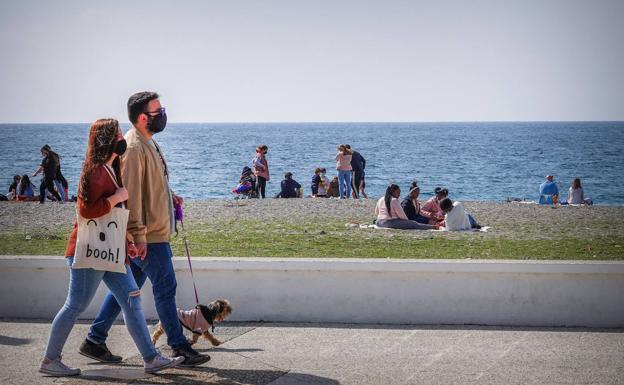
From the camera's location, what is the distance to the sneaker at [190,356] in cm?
591

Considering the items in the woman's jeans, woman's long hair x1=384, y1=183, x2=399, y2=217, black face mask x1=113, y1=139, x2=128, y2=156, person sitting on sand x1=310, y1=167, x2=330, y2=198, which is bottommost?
person sitting on sand x1=310, y1=167, x2=330, y2=198

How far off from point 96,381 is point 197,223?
955 cm

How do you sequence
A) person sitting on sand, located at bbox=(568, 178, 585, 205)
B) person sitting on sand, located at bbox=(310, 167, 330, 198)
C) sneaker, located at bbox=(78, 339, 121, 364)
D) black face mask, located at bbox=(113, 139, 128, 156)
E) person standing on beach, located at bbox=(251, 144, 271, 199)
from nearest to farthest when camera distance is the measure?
black face mask, located at bbox=(113, 139, 128, 156) < sneaker, located at bbox=(78, 339, 121, 364) < person sitting on sand, located at bbox=(568, 178, 585, 205) < person standing on beach, located at bbox=(251, 144, 271, 199) < person sitting on sand, located at bbox=(310, 167, 330, 198)

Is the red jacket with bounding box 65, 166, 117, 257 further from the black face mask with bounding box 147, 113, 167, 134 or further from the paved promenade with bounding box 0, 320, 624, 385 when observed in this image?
the paved promenade with bounding box 0, 320, 624, 385

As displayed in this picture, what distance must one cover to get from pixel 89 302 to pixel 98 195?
28.4 inches

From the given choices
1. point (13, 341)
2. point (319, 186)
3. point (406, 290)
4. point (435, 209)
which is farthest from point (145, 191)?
point (319, 186)

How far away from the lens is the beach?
1065cm

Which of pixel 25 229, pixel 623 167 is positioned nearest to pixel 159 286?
pixel 25 229

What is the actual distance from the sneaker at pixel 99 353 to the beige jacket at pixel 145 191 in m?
0.87

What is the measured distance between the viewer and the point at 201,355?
5957mm

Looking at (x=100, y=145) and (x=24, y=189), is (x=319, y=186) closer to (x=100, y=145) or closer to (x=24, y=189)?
(x=24, y=189)

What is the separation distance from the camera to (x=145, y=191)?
5809 mm

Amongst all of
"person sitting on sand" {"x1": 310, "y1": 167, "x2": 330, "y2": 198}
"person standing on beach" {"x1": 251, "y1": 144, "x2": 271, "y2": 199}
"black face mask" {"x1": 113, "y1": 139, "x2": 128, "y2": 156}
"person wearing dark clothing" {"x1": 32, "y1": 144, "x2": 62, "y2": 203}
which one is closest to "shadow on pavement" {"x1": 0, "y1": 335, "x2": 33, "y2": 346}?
"black face mask" {"x1": 113, "y1": 139, "x2": 128, "y2": 156}

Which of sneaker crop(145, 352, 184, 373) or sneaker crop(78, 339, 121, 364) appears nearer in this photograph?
sneaker crop(145, 352, 184, 373)
